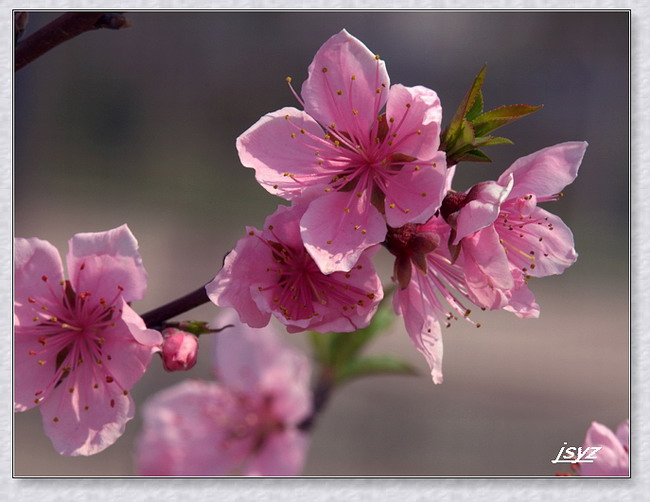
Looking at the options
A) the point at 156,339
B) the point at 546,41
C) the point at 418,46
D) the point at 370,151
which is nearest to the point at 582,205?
the point at 546,41

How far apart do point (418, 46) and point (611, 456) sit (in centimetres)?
143

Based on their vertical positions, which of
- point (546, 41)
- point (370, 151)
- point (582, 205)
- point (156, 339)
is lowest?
point (582, 205)

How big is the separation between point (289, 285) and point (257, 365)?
0.85m

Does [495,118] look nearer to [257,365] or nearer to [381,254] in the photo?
[257,365]

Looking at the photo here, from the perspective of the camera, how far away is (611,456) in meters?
1.25

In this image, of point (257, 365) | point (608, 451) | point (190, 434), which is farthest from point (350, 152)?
point (190, 434)

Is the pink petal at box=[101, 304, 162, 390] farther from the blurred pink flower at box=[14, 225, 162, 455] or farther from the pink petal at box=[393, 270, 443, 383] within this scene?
the pink petal at box=[393, 270, 443, 383]

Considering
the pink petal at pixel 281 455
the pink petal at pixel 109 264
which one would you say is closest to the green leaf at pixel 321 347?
the pink petal at pixel 281 455

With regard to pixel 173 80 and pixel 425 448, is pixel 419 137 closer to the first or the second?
pixel 425 448

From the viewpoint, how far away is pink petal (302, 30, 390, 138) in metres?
1.01

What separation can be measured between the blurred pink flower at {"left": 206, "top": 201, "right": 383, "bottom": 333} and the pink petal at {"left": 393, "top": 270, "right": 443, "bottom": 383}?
56 millimetres

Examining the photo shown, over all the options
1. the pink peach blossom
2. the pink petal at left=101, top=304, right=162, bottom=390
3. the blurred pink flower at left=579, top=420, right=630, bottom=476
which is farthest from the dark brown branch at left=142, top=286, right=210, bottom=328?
the blurred pink flower at left=579, top=420, right=630, bottom=476

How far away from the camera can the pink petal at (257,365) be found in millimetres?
1843

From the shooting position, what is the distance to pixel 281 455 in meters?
1.76
